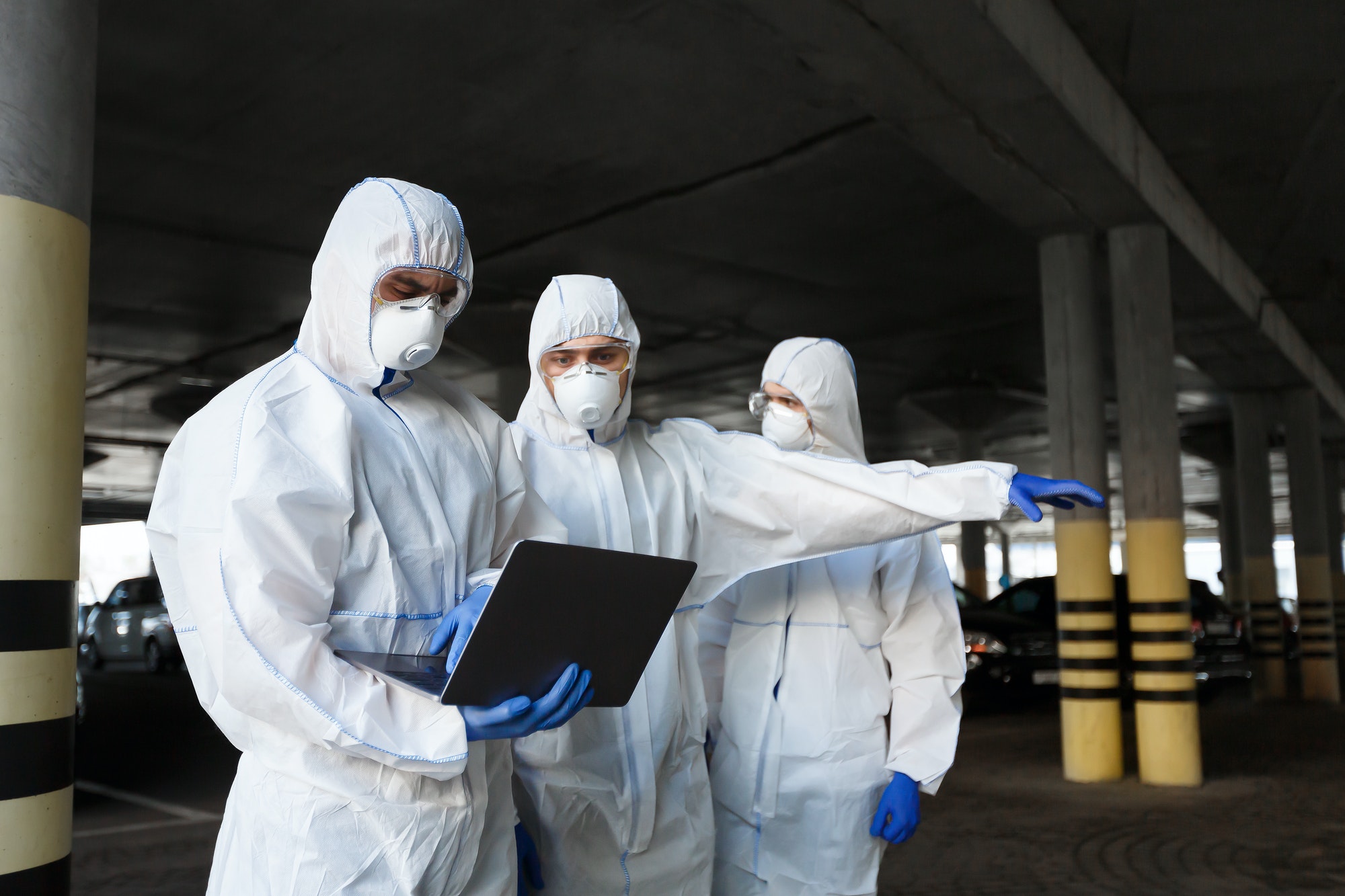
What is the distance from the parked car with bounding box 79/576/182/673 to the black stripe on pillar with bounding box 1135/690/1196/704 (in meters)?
12.0

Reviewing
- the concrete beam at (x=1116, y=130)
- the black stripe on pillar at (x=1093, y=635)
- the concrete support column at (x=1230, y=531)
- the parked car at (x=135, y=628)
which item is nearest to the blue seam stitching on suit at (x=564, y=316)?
the concrete beam at (x=1116, y=130)

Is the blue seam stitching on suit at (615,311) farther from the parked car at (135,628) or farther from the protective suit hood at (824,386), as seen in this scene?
the parked car at (135,628)

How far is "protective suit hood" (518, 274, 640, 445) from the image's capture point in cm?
231

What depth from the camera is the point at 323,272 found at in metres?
1.77

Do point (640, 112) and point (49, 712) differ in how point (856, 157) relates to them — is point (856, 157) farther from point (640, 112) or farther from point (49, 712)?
point (49, 712)

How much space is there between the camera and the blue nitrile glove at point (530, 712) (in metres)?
1.56

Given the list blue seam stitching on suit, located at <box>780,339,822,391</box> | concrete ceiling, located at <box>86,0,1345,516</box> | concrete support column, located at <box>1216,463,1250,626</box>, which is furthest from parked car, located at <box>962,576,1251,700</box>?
concrete support column, located at <box>1216,463,1250,626</box>

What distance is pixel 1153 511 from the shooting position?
7023mm

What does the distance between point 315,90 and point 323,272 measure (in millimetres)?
5027

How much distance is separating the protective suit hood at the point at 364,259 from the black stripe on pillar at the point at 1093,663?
6372 mm

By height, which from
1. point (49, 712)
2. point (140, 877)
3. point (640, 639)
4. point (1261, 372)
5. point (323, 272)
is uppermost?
point (1261, 372)

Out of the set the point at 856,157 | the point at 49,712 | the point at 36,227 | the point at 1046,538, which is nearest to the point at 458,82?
the point at 856,157

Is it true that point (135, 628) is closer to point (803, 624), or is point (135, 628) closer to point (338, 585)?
point (803, 624)

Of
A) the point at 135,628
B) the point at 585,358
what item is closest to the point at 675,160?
the point at 585,358
